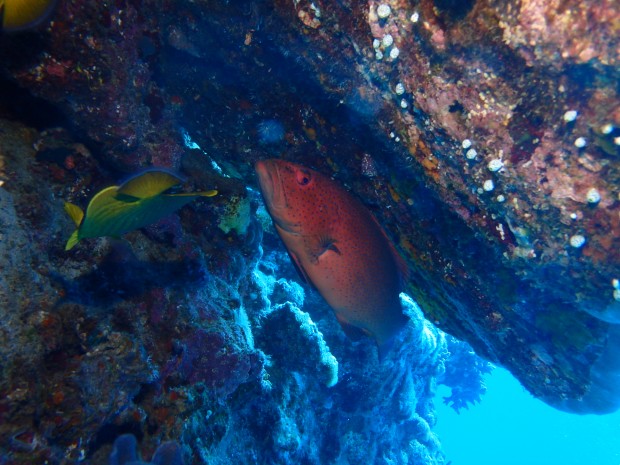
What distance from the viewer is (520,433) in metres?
80.2

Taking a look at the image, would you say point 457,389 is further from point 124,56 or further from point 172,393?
point 124,56

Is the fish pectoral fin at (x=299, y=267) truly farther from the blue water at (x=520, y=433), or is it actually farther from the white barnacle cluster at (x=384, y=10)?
the blue water at (x=520, y=433)

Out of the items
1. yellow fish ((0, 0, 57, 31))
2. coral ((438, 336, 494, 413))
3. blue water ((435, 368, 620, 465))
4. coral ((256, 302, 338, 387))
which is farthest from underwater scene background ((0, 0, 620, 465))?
blue water ((435, 368, 620, 465))

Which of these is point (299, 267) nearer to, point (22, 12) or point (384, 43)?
point (384, 43)

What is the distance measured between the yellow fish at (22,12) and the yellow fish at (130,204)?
836 millimetres

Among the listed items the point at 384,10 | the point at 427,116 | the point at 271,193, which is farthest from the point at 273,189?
the point at 384,10

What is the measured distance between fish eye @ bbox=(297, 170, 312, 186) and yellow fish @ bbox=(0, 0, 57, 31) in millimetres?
1748

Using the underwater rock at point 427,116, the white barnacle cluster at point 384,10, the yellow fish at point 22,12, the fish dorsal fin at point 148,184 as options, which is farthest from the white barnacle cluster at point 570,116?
the yellow fish at point 22,12

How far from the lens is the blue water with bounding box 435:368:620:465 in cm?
6450

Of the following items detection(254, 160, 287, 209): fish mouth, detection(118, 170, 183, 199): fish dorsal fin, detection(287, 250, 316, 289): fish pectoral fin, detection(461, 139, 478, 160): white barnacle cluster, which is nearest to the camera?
detection(118, 170, 183, 199): fish dorsal fin

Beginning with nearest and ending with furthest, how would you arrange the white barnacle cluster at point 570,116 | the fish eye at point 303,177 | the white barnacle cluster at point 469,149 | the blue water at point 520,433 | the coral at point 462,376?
the white barnacle cluster at point 570,116
the white barnacle cluster at point 469,149
the fish eye at point 303,177
the coral at point 462,376
the blue water at point 520,433

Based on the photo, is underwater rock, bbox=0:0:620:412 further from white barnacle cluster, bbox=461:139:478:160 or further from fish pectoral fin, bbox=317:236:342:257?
fish pectoral fin, bbox=317:236:342:257

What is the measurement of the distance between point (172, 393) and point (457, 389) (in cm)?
1461

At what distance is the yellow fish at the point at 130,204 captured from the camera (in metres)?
1.43
